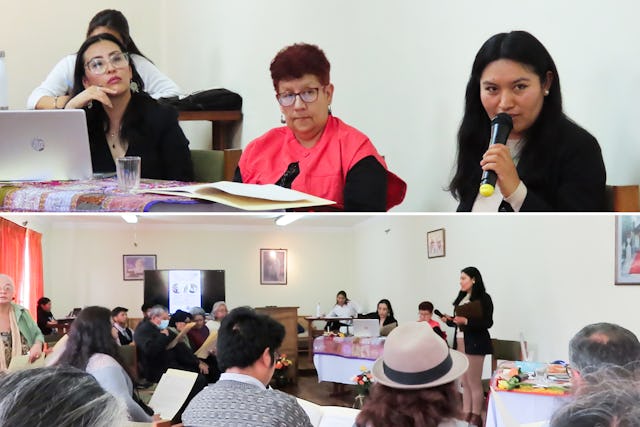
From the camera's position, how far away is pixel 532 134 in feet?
4.33

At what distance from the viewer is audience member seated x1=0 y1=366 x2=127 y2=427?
24.9 inches

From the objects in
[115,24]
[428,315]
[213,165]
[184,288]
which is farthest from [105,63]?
[428,315]

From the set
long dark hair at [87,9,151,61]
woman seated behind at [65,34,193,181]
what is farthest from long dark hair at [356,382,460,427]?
long dark hair at [87,9,151,61]

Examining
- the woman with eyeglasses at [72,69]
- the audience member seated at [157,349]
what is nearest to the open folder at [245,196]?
the audience member seated at [157,349]

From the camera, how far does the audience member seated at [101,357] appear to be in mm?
1114

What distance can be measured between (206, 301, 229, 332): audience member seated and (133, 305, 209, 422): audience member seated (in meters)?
0.06

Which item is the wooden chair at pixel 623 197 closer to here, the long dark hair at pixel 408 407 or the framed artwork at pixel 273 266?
the long dark hair at pixel 408 407

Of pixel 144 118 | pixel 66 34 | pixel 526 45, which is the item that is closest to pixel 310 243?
pixel 526 45

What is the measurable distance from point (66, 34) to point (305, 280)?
1.74m

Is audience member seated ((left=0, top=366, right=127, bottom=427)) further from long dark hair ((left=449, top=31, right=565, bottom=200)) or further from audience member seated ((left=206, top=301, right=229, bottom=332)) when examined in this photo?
long dark hair ((left=449, top=31, right=565, bottom=200))

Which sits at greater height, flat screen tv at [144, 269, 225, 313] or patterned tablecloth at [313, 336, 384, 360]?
flat screen tv at [144, 269, 225, 313]

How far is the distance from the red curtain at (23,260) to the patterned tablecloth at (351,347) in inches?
19.1

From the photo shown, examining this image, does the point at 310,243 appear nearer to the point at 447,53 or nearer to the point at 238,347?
the point at 238,347

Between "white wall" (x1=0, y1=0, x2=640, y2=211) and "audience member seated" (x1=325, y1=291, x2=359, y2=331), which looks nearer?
"audience member seated" (x1=325, y1=291, x2=359, y2=331)
